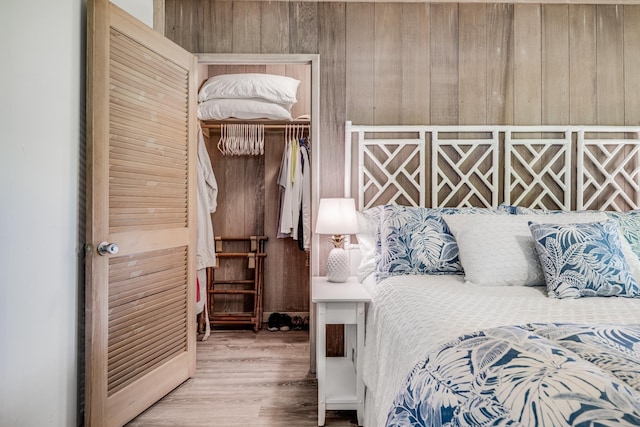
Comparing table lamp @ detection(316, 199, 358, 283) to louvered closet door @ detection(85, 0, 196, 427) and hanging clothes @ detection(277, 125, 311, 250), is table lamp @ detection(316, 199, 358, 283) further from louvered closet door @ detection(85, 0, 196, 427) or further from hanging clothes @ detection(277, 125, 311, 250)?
hanging clothes @ detection(277, 125, 311, 250)

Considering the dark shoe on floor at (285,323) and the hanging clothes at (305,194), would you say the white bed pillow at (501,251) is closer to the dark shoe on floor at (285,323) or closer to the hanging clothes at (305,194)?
the hanging clothes at (305,194)

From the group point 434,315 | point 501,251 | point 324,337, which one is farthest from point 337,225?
point 434,315

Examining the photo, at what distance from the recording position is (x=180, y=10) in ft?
8.68

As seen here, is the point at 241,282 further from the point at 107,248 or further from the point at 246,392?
the point at 107,248

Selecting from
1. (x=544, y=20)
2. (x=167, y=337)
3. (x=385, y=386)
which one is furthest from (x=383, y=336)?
(x=544, y=20)

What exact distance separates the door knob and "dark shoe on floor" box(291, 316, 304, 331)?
2061 mm

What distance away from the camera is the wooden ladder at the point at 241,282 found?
3.49 metres

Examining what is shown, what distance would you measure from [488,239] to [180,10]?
99.3 inches

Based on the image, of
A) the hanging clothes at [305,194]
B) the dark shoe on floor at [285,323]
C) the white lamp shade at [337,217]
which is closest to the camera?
the white lamp shade at [337,217]

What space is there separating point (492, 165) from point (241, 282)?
7.81 feet

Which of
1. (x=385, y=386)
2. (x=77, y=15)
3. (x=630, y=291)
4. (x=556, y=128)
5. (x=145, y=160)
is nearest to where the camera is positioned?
(x=385, y=386)

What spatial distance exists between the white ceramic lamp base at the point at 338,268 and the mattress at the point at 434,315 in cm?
39

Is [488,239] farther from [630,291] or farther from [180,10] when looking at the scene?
[180,10]

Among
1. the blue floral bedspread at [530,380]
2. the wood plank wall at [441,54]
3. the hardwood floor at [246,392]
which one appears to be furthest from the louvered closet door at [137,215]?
the blue floral bedspread at [530,380]
